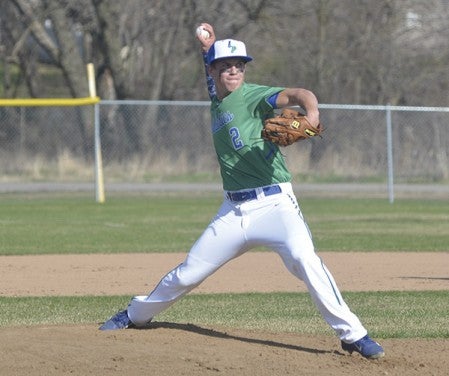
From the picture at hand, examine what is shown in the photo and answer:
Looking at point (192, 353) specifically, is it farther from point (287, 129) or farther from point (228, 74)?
point (228, 74)

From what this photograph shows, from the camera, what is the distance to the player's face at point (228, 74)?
641cm

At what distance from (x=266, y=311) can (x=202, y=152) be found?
1667 cm

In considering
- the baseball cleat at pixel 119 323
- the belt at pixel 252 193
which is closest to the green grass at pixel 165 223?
the baseball cleat at pixel 119 323

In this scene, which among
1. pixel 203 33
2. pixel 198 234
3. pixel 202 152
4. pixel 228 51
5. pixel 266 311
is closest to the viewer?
pixel 228 51

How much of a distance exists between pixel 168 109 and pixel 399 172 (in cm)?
644

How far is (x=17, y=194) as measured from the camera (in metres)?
23.1

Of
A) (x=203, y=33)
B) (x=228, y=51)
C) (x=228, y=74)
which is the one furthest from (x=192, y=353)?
(x=203, y=33)

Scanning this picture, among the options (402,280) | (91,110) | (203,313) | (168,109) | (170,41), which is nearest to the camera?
(203,313)

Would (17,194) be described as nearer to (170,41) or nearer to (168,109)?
(168,109)

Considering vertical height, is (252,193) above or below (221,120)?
below

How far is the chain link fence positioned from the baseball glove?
701 inches

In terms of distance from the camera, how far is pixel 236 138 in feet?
21.0

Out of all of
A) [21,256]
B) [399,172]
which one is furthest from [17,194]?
[21,256]

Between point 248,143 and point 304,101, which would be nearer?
point 304,101
